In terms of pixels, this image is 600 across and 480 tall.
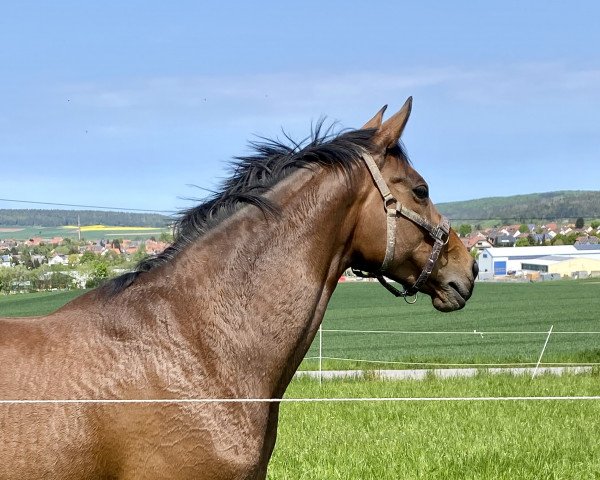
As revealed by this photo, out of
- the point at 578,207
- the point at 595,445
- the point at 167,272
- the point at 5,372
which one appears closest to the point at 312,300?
the point at 167,272

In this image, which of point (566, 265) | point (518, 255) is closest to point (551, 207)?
point (518, 255)

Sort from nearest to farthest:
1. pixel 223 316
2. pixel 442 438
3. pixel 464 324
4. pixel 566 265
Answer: pixel 223 316 < pixel 442 438 < pixel 464 324 < pixel 566 265

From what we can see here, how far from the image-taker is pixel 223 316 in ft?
13.7

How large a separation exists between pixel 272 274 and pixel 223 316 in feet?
1.16

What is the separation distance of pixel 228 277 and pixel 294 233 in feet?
1.46

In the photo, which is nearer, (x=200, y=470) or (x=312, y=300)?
(x=200, y=470)

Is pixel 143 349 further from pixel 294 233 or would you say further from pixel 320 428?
pixel 320 428

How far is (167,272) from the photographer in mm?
4250

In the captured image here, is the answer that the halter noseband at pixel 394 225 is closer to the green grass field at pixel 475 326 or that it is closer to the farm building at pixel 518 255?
the green grass field at pixel 475 326

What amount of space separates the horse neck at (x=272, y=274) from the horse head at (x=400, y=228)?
0.41ft

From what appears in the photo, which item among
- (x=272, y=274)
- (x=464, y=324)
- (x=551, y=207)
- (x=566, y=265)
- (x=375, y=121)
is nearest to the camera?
(x=272, y=274)

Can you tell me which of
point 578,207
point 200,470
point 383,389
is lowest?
point 578,207

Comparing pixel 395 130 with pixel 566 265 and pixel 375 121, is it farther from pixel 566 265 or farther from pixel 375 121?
pixel 566 265

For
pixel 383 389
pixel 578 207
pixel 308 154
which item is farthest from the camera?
pixel 578 207
